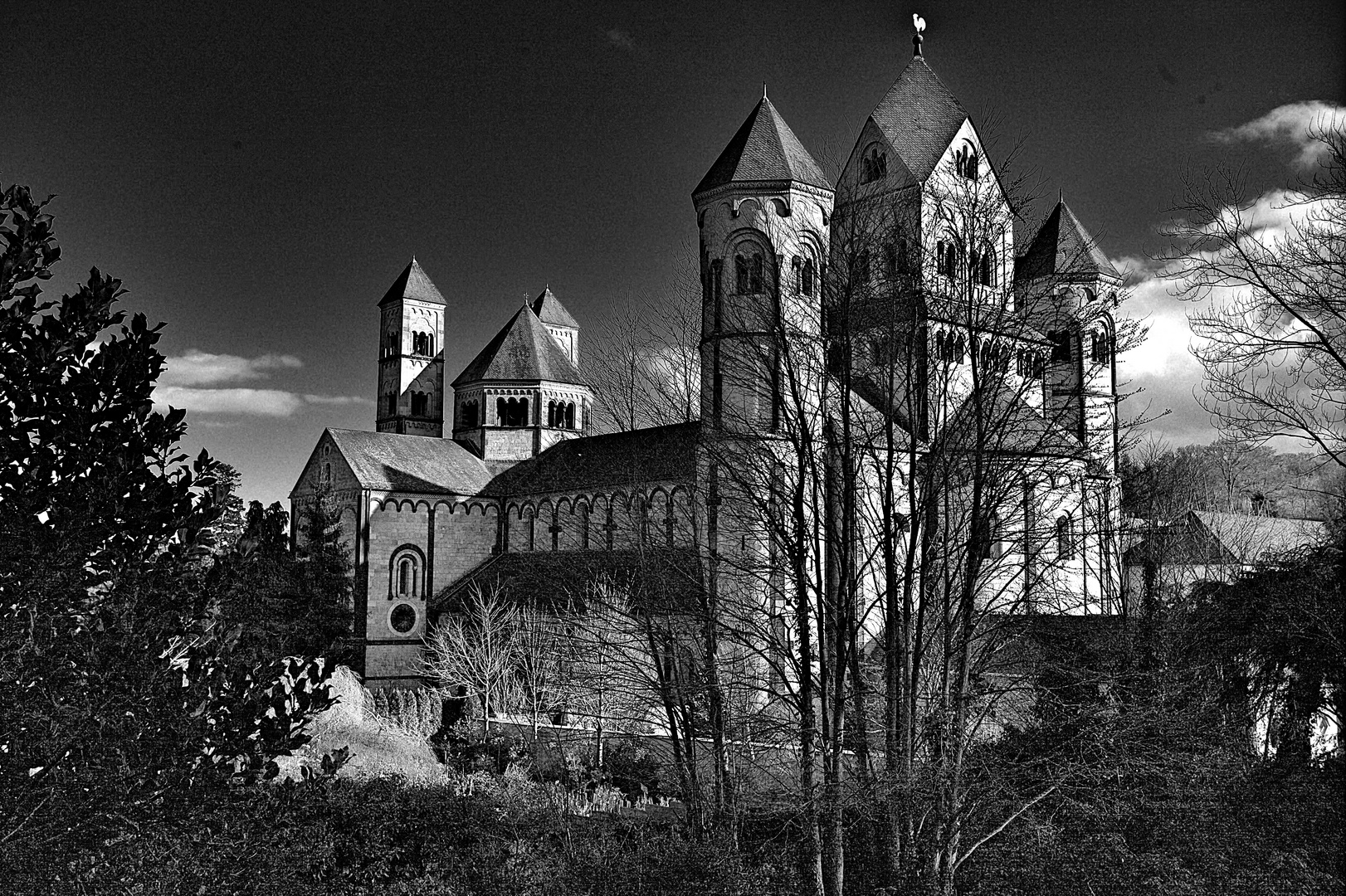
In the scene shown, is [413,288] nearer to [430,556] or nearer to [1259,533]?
[430,556]

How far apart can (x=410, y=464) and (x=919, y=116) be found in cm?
2308

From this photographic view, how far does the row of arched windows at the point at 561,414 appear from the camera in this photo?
45.2m

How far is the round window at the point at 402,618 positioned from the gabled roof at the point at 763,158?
69.9ft

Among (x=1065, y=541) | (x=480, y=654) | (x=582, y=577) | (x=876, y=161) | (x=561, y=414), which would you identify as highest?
(x=876, y=161)

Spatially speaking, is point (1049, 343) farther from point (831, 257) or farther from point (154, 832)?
point (154, 832)

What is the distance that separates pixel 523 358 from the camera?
45531 millimetres

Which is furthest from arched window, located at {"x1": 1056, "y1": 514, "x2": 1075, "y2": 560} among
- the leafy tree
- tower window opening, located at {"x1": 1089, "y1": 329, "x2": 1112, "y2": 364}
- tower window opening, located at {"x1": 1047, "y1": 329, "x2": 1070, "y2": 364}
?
the leafy tree

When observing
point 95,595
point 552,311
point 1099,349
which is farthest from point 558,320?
point 95,595

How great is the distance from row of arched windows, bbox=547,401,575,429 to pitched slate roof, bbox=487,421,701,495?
1840mm

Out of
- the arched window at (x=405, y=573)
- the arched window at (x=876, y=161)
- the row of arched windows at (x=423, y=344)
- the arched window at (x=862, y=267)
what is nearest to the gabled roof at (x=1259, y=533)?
the arched window at (x=862, y=267)

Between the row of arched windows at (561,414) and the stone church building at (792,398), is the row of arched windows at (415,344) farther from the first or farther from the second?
the row of arched windows at (561,414)

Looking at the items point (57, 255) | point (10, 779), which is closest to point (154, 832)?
point (10, 779)

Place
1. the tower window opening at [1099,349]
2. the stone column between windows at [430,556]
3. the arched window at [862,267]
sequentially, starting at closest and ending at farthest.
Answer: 1. the arched window at [862,267]
2. the tower window opening at [1099,349]
3. the stone column between windows at [430,556]

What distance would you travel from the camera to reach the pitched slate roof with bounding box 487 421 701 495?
1318 inches
